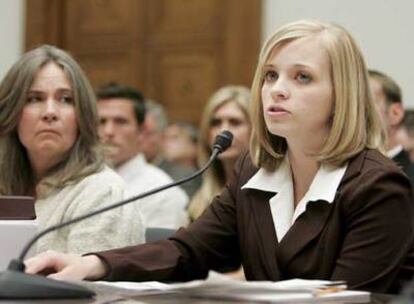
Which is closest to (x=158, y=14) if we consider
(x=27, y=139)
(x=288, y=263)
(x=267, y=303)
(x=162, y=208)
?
(x=162, y=208)

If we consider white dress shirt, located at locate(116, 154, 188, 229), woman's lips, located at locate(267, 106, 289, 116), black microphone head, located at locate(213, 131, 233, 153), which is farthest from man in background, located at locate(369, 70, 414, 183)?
black microphone head, located at locate(213, 131, 233, 153)

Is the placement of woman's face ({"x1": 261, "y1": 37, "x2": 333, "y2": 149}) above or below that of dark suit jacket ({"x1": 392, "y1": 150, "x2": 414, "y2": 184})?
above

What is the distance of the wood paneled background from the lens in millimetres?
6242

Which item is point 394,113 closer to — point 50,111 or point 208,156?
point 208,156

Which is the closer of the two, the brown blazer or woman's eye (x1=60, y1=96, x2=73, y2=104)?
the brown blazer

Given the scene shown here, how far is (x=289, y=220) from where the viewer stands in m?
2.23

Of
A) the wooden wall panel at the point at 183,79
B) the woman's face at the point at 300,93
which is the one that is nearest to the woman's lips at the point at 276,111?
the woman's face at the point at 300,93

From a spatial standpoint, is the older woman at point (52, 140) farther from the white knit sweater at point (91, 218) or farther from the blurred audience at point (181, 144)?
the blurred audience at point (181, 144)

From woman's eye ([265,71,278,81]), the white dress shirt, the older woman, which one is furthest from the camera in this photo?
the white dress shirt

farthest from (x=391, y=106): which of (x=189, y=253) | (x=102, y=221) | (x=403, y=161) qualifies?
(x=189, y=253)

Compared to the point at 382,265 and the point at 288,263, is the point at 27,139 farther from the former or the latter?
the point at 382,265

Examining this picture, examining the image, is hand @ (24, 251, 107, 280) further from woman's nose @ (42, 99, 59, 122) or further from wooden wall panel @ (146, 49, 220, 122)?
wooden wall panel @ (146, 49, 220, 122)

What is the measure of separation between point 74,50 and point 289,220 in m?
4.83

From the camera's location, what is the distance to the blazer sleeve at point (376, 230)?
79.0 inches
